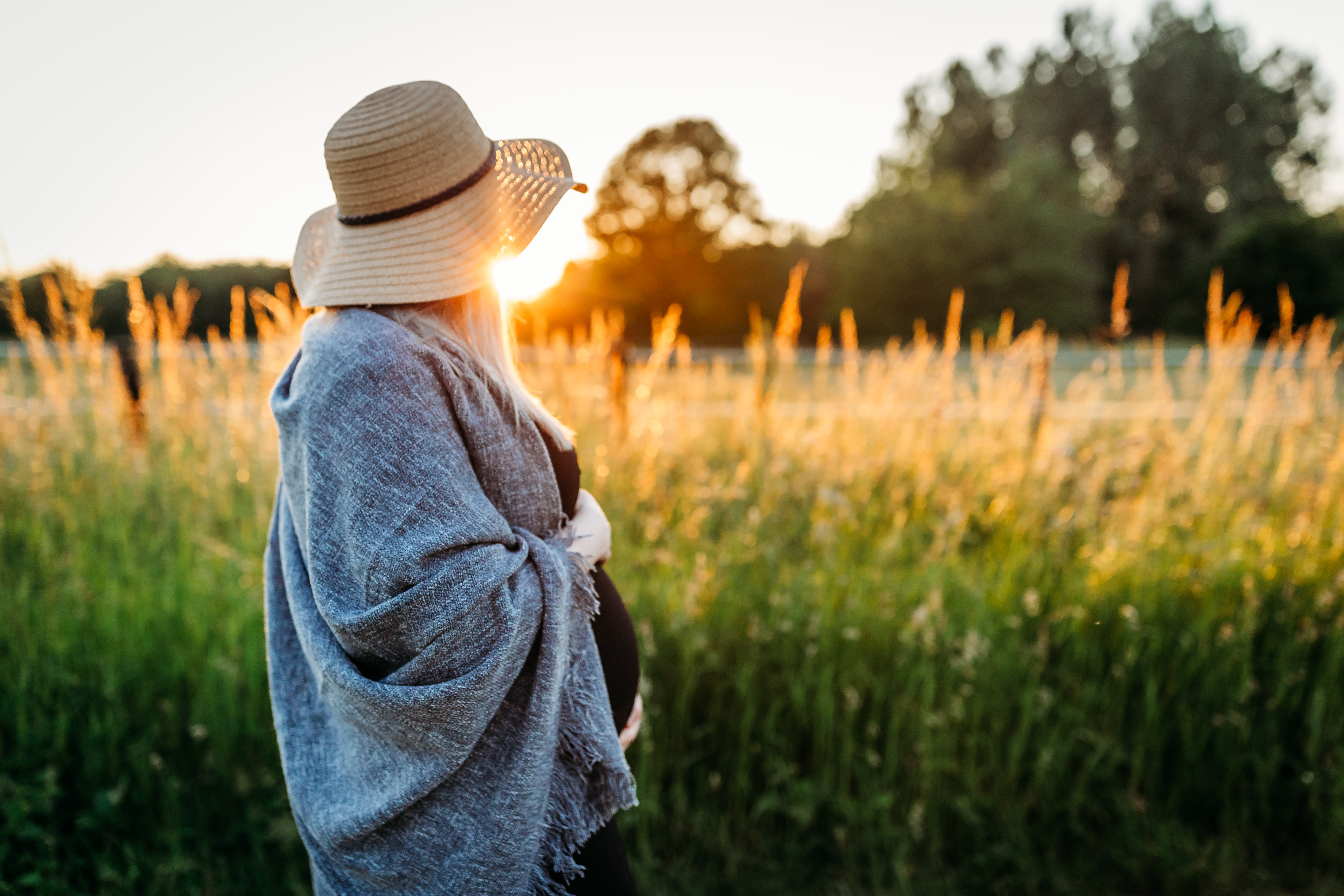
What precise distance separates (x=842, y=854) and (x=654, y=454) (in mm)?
1813

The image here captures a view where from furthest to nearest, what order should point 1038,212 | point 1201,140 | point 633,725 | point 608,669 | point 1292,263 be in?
point 1201,140 < point 1038,212 < point 1292,263 < point 633,725 < point 608,669

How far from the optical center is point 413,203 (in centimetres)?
118

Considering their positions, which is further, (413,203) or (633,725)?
(633,725)

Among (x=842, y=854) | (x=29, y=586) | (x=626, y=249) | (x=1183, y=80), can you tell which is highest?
(x=1183, y=80)

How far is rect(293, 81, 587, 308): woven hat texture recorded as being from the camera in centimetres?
113

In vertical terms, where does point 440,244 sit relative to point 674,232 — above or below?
below

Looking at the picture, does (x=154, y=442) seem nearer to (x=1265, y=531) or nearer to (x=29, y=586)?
(x=29, y=586)

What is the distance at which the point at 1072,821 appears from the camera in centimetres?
229

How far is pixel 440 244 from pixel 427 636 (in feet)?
1.91

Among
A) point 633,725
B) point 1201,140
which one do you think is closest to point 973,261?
point 1201,140

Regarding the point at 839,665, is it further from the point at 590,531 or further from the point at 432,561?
the point at 432,561

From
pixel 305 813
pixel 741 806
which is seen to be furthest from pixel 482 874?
pixel 741 806

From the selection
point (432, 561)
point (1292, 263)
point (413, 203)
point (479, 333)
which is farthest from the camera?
point (1292, 263)

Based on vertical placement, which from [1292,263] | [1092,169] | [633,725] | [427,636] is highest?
[1092,169]
